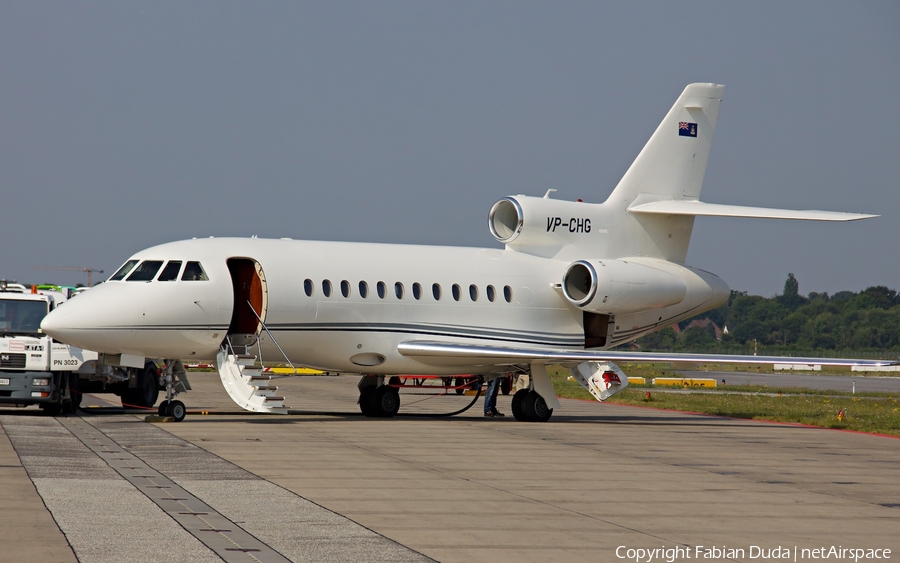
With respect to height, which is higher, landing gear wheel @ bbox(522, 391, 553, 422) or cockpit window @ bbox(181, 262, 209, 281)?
cockpit window @ bbox(181, 262, 209, 281)

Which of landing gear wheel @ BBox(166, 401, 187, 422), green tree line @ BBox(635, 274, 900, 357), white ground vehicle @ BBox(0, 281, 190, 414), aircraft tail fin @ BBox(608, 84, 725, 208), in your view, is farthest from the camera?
green tree line @ BBox(635, 274, 900, 357)

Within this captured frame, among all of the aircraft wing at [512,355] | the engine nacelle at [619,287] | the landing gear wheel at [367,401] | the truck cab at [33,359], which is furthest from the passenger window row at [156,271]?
the engine nacelle at [619,287]

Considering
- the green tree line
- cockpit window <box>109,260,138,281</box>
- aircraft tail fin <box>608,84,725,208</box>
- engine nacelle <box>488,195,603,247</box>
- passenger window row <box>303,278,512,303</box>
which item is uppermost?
aircraft tail fin <box>608,84,725,208</box>

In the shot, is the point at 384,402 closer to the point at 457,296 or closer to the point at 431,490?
the point at 457,296

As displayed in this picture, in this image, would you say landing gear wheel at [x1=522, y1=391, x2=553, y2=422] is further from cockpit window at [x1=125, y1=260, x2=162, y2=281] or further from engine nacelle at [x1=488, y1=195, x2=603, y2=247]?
cockpit window at [x1=125, y1=260, x2=162, y2=281]

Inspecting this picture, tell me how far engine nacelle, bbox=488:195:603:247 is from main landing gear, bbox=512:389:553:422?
384 cm

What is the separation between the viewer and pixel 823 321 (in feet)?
441

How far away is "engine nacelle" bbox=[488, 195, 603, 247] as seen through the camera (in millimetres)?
26188

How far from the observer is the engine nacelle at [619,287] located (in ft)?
82.5

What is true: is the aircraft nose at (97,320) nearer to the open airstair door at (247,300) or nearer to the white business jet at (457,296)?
the white business jet at (457,296)

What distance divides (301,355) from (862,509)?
522 inches

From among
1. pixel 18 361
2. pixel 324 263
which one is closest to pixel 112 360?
pixel 18 361

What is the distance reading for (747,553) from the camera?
9.08 metres

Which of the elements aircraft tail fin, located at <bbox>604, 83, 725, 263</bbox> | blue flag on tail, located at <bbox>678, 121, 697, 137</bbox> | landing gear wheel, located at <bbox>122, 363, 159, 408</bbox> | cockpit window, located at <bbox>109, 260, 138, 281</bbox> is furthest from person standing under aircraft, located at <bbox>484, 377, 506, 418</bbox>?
cockpit window, located at <bbox>109, 260, 138, 281</bbox>
